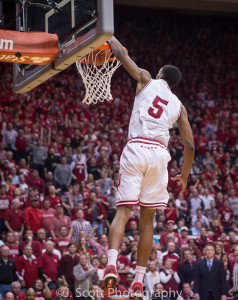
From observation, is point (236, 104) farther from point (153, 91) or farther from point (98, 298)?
point (153, 91)

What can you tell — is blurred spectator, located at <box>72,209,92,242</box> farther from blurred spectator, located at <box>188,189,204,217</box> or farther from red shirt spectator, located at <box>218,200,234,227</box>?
red shirt spectator, located at <box>218,200,234,227</box>

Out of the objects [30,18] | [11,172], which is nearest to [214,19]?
[11,172]

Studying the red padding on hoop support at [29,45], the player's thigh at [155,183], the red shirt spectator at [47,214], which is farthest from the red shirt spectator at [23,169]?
the player's thigh at [155,183]

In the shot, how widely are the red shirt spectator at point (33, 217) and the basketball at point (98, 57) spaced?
657 centimetres

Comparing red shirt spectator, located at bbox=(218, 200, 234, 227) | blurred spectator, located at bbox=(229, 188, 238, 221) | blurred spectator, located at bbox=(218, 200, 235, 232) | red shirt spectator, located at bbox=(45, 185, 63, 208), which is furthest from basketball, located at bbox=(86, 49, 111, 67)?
blurred spectator, located at bbox=(229, 188, 238, 221)

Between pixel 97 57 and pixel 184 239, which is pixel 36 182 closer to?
pixel 184 239

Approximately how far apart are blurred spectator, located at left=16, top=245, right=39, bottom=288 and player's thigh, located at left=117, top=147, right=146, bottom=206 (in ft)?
21.2

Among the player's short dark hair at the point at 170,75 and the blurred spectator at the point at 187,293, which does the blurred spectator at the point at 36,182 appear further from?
the player's short dark hair at the point at 170,75

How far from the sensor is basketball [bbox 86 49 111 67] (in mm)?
7023

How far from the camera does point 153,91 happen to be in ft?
19.4

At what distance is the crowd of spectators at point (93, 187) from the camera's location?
11836 millimetres

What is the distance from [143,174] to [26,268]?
658cm

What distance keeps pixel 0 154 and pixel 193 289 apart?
6.69 m

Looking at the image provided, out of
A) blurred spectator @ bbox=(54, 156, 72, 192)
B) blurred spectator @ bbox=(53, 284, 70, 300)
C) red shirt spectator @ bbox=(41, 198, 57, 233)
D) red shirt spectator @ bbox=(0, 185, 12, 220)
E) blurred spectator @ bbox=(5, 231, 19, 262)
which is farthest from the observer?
blurred spectator @ bbox=(54, 156, 72, 192)
